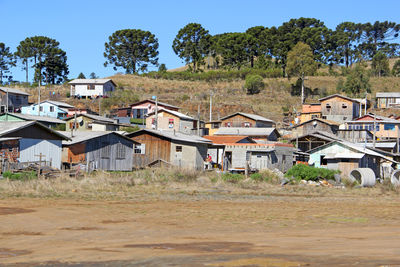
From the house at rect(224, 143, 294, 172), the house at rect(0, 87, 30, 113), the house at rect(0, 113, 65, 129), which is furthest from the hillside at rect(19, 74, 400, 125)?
the house at rect(224, 143, 294, 172)

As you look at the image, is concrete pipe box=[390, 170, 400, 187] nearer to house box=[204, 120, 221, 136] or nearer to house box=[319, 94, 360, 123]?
house box=[204, 120, 221, 136]

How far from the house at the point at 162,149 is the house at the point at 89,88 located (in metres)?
41.1

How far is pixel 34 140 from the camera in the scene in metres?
34.7

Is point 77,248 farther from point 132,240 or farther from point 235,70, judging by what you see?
point 235,70

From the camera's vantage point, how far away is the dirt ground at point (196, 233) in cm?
1214

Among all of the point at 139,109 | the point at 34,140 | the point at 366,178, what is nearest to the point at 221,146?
the point at 366,178

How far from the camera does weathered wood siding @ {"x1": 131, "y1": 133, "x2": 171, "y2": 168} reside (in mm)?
44344

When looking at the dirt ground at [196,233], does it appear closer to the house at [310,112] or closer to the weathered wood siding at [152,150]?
the weathered wood siding at [152,150]

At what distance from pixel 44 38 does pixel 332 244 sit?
9622 cm

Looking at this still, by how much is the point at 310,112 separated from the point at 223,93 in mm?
21615

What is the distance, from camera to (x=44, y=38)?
101 m

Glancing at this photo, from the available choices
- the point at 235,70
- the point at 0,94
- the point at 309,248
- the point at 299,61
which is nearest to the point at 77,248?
the point at 309,248

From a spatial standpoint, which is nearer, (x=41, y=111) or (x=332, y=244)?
(x=332, y=244)

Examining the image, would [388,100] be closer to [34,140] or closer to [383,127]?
[383,127]
